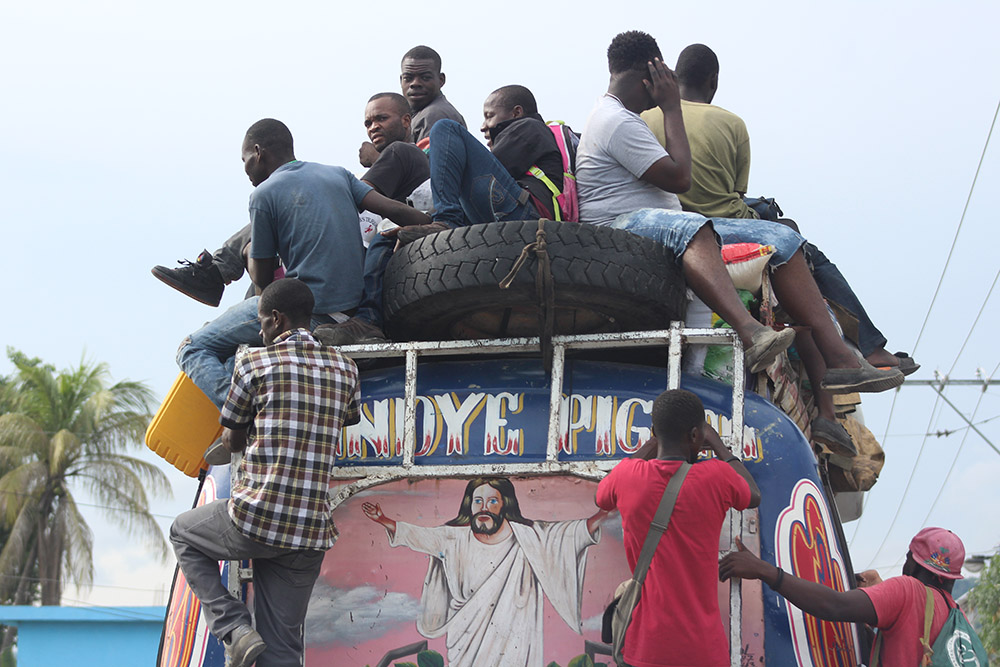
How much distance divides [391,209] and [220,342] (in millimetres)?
970

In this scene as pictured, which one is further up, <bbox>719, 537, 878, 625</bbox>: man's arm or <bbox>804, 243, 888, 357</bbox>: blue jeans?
<bbox>804, 243, 888, 357</bbox>: blue jeans

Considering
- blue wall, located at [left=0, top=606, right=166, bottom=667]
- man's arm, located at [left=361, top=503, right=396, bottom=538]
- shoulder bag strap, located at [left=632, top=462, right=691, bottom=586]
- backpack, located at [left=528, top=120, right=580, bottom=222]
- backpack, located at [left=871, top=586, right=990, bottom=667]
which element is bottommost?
blue wall, located at [left=0, top=606, right=166, bottom=667]

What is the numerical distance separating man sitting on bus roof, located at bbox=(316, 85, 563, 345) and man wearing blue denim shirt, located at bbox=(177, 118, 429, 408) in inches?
5.5

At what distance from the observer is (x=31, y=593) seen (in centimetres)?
2692

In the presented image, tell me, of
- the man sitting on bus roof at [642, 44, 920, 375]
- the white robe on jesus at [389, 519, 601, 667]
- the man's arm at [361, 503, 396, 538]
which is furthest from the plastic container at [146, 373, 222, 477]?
the man sitting on bus roof at [642, 44, 920, 375]

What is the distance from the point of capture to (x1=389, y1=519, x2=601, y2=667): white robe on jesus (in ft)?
11.8

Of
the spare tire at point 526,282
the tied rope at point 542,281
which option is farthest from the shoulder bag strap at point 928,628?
the tied rope at point 542,281

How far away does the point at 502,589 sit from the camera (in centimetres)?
366

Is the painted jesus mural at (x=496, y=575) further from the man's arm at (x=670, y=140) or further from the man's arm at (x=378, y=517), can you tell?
the man's arm at (x=670, y=140)

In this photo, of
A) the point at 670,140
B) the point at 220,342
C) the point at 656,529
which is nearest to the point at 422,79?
the point at 670,140

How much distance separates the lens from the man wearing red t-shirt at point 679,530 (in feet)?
10.6

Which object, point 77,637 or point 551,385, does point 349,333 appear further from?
point 77,637

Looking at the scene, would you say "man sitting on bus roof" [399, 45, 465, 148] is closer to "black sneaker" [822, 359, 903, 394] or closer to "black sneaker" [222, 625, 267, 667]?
"black sneaker" [822, 359, 903, 394]

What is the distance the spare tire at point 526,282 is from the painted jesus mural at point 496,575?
68 cm
